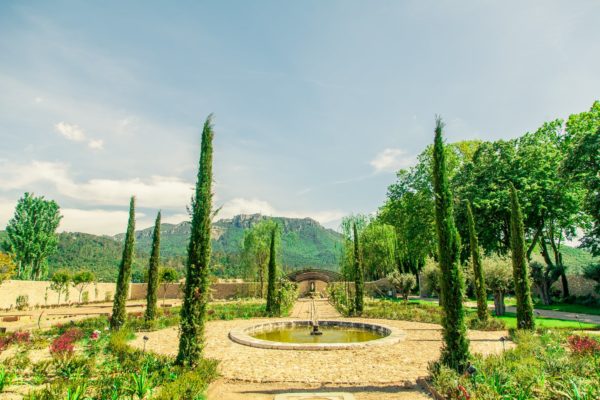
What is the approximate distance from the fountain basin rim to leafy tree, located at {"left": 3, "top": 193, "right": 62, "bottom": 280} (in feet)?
112

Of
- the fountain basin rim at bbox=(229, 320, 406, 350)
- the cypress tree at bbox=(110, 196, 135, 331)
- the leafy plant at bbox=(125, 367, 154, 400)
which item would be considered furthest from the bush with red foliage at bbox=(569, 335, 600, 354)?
the cypress tree at bbox=(110, 196, 135, 331)

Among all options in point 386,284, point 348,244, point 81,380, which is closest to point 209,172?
point 81,380

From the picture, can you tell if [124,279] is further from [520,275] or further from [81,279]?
[81,279]

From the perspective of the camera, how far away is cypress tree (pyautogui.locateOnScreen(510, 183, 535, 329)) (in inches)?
491

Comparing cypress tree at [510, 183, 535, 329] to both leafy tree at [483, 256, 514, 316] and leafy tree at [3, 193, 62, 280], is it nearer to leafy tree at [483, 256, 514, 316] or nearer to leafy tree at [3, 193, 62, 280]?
leafy tree at [483, 256, 514, 316]

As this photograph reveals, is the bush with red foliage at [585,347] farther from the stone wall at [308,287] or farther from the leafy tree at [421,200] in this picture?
the stone wall at [308,287]

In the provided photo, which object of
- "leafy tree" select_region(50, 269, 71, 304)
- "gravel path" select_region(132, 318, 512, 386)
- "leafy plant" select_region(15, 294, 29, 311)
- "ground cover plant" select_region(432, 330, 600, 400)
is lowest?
"leafy plant" select_region(15, 294, 29, 311)

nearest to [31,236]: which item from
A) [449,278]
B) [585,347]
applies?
[449,278]

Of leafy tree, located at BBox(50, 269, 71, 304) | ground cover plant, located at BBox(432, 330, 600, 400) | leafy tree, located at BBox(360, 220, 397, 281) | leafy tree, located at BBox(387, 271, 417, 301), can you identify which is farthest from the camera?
leafy tree, located at BBox(360, 220, 397, 281)

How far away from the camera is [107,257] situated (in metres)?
89.8

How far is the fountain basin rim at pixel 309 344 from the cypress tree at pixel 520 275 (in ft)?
15.5

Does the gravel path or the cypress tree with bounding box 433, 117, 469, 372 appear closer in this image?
the cypress tree with bounding box 433, 117, 469, 372

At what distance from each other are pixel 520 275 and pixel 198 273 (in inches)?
500

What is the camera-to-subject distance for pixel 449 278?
758 centimetres
